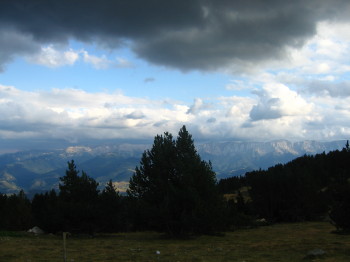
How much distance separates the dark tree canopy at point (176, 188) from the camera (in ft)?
123

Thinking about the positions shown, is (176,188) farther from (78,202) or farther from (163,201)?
(78,202)

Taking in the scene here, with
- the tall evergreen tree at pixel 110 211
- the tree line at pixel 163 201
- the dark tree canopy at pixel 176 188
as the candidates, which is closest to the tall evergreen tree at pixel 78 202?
the tree line at pixel 163 201

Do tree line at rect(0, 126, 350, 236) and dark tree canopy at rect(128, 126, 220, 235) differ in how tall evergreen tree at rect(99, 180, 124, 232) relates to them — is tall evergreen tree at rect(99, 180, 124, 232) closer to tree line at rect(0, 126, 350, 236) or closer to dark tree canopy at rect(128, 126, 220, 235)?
tree line at rect(0, 126, 350, 236)

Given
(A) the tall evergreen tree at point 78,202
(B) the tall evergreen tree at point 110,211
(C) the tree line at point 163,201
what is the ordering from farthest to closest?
(B) the tall evergreen tree at point 110,211, (A) the tall evergreen tree at point 78,202, (C) the tree line at point 163,201

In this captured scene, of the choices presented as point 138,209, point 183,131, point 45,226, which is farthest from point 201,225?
point 45,226

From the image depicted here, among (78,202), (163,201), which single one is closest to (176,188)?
(163,201)

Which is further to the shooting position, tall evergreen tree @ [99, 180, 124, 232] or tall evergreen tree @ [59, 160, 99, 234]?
tall evergreen tree @ [99, 180, 124, 232]

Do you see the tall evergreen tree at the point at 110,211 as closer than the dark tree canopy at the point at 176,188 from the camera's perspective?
No

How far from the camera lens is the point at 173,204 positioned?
38.2 metres

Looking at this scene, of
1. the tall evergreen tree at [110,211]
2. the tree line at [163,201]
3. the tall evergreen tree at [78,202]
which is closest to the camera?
the tree line at [163,201]

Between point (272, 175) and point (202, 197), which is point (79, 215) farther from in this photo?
point (272, 175)

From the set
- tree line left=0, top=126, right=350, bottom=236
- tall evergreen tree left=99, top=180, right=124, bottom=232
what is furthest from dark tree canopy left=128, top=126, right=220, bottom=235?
tall evergreen tree left=99, top=180, right=124, bottom=232

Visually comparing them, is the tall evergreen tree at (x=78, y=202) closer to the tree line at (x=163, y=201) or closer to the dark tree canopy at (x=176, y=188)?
the tree line at (x=163, y=201)

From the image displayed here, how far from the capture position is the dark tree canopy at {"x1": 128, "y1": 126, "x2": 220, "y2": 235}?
37.6m
